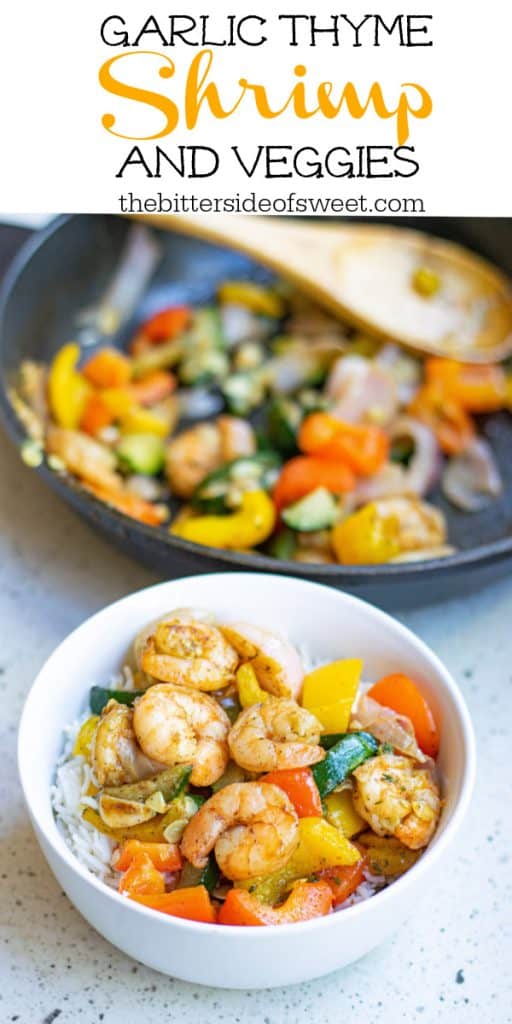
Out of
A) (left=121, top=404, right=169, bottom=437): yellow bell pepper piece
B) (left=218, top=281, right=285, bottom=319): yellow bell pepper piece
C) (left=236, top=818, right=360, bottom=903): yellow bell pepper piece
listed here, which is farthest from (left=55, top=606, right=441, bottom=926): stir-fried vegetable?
(left=218, top=281, right=285, bottom=319): yellow bell pepper piece

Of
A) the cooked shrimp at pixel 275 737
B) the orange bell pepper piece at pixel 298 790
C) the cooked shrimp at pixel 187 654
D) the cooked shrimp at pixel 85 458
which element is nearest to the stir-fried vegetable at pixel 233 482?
the cooked shrimp at pixel 85 458

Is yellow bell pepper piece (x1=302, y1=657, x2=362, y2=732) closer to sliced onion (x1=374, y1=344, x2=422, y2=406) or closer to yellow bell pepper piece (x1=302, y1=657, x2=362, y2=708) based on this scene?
yellow bell pepper piece (x1=302, y1=657, x2=362, y2=708)

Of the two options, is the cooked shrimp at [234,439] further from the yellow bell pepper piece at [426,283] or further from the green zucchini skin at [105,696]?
Answer: the green zucchini skin at [105,696]

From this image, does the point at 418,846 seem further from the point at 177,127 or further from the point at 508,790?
the point at 177,127

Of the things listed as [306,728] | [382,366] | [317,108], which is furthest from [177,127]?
[382,366]

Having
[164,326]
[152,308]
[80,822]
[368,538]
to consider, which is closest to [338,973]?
[80,822]

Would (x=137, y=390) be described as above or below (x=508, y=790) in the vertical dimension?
above

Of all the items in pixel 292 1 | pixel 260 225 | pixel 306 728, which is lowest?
pixel 306 728
